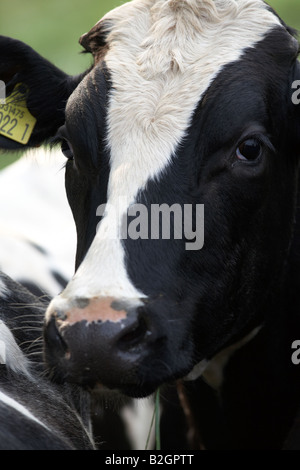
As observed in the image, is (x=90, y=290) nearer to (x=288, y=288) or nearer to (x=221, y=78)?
(x=221, y=78)

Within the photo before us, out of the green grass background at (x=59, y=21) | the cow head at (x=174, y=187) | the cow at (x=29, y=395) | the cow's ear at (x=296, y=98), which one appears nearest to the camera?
the cow at (x=29, y=395)

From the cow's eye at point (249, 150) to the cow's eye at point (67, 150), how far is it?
0.69 m

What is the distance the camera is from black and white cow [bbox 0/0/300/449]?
9.40 ft

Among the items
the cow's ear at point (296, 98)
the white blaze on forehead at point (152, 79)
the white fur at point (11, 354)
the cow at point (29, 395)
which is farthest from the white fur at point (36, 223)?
the cow's ear at point (296, 98)

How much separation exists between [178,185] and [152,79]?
1.52ft

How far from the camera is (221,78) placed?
3.29m

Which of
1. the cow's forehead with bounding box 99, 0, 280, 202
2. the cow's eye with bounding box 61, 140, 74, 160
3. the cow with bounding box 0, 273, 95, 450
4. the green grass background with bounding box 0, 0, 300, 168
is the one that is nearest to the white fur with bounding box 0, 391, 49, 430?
the cow with bounding box 0, 273, 95, 450

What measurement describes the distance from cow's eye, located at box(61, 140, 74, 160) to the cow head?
1cm

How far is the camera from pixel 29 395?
3080 millimetres

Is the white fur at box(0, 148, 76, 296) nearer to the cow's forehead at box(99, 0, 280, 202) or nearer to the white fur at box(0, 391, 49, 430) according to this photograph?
the cow's forehead at box(99, 0, 280, 202)

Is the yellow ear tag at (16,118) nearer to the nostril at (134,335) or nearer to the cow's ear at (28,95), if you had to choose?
the cow's ear at (28,95)

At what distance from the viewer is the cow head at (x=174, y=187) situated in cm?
286

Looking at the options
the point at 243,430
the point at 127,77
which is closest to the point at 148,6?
the point at 127,77

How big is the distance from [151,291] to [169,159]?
49 cm
